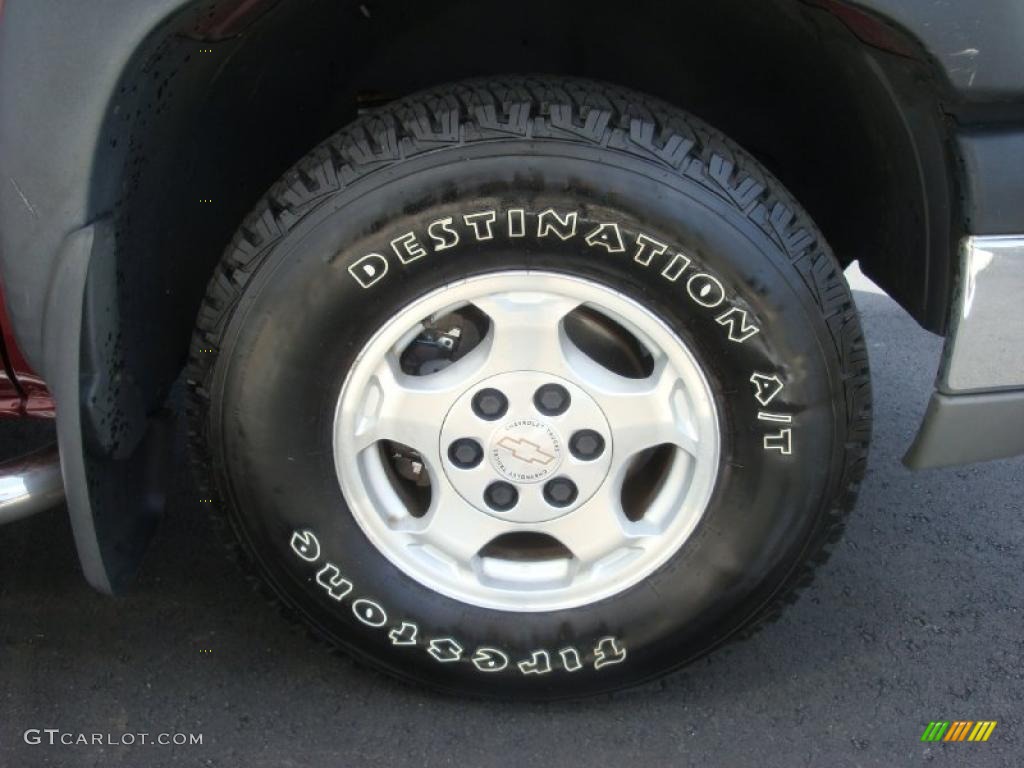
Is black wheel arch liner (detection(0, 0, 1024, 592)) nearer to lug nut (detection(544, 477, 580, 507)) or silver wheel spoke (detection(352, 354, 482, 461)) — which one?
silver wheel spoke (detection(352, 354, 482, 461))

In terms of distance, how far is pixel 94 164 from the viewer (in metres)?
1.56

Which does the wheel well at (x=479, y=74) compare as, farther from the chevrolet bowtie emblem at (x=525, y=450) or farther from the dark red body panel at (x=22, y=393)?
the chevrolet bowtie emblem at (x=525, y=450)

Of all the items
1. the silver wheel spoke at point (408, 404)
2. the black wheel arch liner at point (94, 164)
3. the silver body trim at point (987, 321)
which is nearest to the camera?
the black wheel arch liner at point (94, 164)

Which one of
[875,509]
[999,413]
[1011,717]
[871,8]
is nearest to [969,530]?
[875,509]

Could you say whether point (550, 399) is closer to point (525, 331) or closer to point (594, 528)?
point (525, 331)

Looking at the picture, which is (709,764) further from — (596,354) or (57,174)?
(57,174)

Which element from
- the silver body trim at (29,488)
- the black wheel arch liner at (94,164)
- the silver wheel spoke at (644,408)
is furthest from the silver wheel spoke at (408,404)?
the silver body trim at (29,488)

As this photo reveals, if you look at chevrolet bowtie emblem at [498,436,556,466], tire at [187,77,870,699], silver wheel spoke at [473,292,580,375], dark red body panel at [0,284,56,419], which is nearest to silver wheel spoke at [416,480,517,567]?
tire at [187,77,870,699]

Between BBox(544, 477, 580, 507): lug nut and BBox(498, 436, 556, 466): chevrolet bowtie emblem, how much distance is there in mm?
44

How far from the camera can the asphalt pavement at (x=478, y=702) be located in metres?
1.87

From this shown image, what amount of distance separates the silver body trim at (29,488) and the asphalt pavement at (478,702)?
0.41m

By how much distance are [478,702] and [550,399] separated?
0.62 m

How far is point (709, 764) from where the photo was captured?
1847mm
